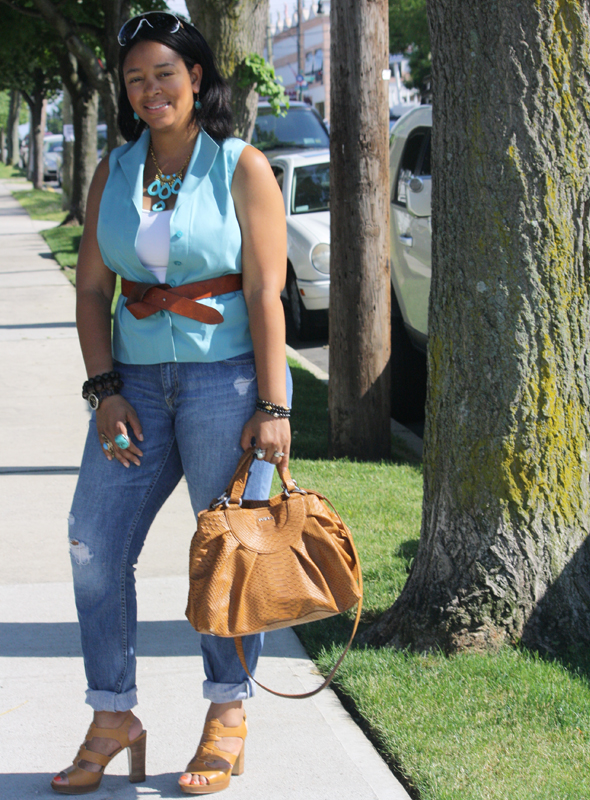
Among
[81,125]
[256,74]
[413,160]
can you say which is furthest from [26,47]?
[413,160]

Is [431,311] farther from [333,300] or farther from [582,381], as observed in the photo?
[333,300]

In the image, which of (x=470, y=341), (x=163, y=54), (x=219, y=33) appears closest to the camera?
(x=163, y=54)

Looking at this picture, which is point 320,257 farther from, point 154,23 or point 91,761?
point 91,761

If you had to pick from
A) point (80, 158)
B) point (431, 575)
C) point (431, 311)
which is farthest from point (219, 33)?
point (80, 158)

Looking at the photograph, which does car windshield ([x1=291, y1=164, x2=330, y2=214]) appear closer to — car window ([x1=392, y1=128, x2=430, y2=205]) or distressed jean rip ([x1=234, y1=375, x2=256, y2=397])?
car window ([x1=392, y1=128, x2=430, y2=205])

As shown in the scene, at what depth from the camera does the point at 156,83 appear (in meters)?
2.31

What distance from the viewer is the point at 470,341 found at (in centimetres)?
298

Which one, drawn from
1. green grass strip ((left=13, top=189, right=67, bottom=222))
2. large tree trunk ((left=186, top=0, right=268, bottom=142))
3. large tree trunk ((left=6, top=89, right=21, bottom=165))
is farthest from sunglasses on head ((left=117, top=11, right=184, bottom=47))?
large tree trunk ((left=6, top=89, right=21, bottom=165))

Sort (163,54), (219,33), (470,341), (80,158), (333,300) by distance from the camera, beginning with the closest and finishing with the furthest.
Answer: (163,54), (470,341), (333,300), (219,33), (80,158)

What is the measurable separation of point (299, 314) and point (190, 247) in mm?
7203

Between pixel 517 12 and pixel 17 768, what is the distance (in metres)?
2.50

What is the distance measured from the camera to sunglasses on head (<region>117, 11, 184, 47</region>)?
91.4 inches

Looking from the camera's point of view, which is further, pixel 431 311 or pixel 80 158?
pixel 80 158

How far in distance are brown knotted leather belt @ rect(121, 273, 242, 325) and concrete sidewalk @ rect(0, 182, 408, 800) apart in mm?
1194
